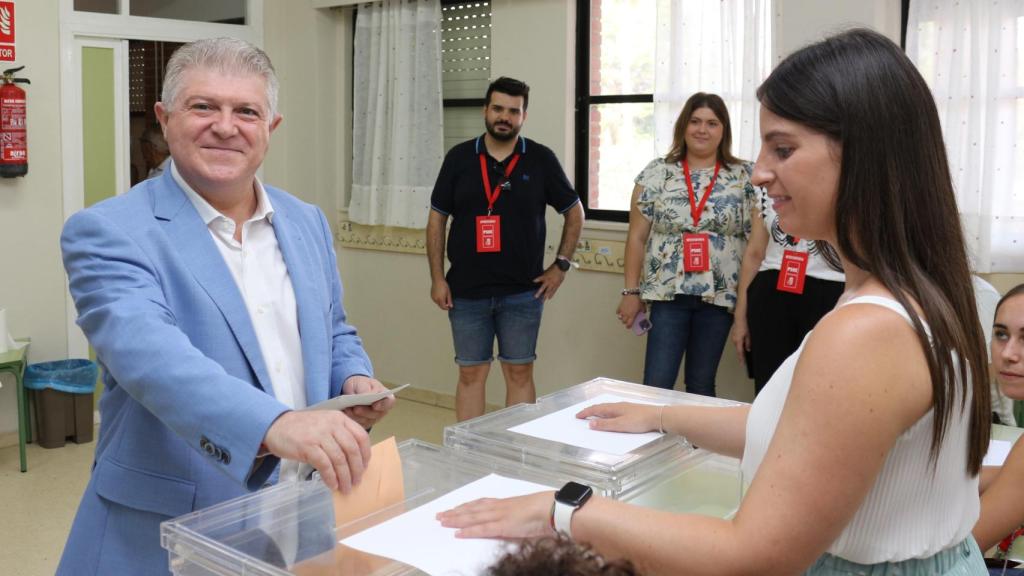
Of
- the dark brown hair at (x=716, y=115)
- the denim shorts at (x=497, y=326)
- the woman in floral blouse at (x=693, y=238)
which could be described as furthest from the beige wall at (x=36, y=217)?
the dark brown hair at (x=716, y=115)

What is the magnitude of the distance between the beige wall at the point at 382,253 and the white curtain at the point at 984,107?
0.19m

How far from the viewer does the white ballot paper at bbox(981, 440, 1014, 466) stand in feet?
7.44

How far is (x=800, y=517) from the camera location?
1011mm

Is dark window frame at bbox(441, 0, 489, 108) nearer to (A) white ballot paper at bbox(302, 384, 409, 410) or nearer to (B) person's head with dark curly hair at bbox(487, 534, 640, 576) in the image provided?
(A) white ballot paper at bbox(302, 384, 409, 410)

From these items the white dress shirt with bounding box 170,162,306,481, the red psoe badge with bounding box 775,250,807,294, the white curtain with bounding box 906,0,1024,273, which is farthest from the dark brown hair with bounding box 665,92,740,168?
the white dress shirt with bounding box 170,162,306,481

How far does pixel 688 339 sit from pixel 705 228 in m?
0.54

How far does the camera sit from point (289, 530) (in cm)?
119

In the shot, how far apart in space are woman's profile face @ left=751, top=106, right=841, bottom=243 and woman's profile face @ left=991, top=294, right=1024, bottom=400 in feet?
5.22

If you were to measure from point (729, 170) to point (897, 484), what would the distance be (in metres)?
3.28

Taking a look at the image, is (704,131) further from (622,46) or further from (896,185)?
(896,185)

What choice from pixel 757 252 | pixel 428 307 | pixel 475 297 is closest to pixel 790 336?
pixel 757 252

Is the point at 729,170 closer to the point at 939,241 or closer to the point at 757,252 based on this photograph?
the point at 757,252

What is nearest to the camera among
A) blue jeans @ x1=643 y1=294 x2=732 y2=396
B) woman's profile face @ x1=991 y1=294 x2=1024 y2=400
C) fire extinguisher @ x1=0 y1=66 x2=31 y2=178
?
woman's profile face @ x1=991 y1=294 x2=1024 y2=400

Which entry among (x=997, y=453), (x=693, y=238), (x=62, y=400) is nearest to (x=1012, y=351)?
(x=997, y=453)
